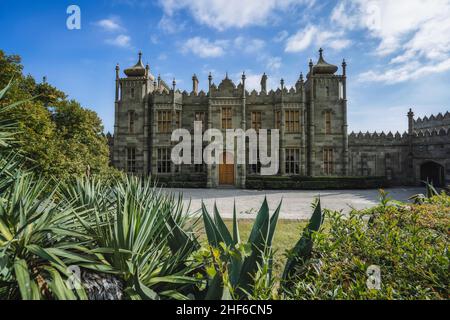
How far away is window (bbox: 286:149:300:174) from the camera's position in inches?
745

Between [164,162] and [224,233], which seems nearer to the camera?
[224,233]

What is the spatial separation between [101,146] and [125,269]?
12.0 m

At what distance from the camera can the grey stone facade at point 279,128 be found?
1889cm

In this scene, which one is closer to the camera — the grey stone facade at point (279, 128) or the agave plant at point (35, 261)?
the agave plant at point (35, 261)

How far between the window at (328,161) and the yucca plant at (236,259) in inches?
739

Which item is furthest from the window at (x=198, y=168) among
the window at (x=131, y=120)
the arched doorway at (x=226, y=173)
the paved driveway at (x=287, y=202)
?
the window at (x=131, y=120)

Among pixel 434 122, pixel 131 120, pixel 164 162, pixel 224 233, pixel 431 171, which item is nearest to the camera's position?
pixel 224 233

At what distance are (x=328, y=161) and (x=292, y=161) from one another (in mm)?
3306

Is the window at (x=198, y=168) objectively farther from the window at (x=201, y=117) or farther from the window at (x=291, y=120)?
the window at (x=291, y=120)

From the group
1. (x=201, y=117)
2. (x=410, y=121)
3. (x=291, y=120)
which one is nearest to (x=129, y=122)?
(x=201, y=117)

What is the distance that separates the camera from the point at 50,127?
7.42 metres

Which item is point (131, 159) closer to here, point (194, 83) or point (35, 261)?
point (194, 83)
